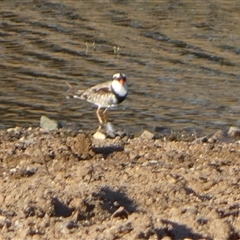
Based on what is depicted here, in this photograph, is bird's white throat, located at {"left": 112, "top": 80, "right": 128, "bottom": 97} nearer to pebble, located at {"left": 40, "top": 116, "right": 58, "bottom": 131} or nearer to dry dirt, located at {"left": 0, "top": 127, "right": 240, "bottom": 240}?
pebble, located at {"left": 40, "top": 116, "right": 58, "bottom": 131}

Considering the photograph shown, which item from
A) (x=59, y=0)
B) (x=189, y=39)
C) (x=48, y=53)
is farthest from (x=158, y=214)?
(x=59, y=0)

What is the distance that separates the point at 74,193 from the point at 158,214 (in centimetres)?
62

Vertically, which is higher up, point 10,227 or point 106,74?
point 10,227

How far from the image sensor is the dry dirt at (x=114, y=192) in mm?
5910

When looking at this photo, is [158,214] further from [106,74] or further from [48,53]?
[48,53]

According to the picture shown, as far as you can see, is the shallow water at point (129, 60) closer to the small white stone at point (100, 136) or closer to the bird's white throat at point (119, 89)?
the bird's white throat at point (119, 89)

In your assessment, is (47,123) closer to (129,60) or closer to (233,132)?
(233,132)

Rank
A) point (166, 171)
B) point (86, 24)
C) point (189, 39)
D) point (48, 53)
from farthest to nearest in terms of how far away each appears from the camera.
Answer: point (86, 24) < point (189, 39) < point (48, 53) < point (166, 171)

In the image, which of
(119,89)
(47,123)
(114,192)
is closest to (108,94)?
(119,89)

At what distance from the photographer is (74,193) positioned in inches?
256

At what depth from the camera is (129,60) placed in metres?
16.9

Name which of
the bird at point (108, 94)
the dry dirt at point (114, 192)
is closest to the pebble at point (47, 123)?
the bird at point (108, 94)

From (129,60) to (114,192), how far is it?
407 inches

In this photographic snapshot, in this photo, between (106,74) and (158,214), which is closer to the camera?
(158,214)
